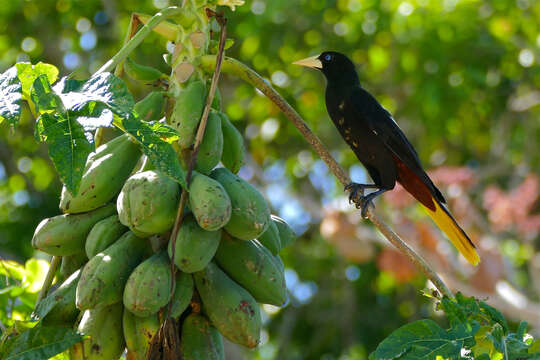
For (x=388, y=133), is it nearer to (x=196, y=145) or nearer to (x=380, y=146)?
(x=380, y=146)

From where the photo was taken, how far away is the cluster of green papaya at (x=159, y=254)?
1202mm

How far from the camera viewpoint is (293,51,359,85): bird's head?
2.81 m

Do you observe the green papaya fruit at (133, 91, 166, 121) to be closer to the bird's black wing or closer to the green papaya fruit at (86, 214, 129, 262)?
the green papaya fruit at (86, 214, 129, 262)

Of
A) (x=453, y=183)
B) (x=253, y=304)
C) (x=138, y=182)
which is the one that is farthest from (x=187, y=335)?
(x=453, y=183)

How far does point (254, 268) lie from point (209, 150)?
0.72ft

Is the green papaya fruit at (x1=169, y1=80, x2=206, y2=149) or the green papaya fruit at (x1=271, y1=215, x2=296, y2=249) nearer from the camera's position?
the green papaya fruit at (x1=169, y1=80, x2=206, y2=149)

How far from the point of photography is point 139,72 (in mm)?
1545

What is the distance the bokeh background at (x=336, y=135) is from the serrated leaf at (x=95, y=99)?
3.60 m

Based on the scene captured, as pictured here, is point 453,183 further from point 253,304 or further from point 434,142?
point 253,304

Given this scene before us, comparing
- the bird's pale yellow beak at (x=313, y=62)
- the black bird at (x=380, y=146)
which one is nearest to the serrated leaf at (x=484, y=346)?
the black bird at (x=380, y=146)

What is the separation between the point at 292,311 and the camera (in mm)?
5793

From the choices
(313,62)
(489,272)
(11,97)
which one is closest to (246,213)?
(11,97)

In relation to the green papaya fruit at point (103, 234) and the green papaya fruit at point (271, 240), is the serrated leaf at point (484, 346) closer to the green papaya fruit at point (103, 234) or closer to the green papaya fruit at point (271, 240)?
the green papaya fruit at point (271, 240)

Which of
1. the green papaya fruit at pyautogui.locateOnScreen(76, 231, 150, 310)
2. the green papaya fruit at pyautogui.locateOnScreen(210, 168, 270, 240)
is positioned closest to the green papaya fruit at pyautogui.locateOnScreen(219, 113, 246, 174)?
the green papaya fruit at pyautogui.locateOnScreen(210, 168, 270, 240)
